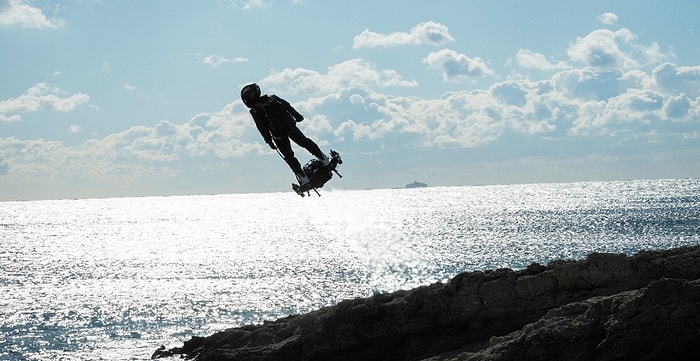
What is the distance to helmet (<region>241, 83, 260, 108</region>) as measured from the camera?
15914mm

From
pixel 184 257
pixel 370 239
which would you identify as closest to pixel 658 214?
pixel 370 239

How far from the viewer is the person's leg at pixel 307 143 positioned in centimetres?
1695

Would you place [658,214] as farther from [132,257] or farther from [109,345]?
[109,345]

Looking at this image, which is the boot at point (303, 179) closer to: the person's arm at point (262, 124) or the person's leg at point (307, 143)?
the person's leg at point (307, 143)

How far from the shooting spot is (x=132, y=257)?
5645 inches

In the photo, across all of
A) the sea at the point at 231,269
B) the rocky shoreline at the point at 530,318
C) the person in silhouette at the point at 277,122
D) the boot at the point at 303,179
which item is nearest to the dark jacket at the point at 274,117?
the person in silhouette at the point at 277,122

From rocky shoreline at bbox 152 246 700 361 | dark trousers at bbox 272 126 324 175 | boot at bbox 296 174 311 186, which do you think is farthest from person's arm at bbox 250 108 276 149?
rocky shoreline at bbox 152 246 700 361

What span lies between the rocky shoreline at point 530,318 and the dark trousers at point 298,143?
A: 6268 mm

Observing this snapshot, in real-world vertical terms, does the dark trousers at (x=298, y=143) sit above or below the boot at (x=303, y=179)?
above

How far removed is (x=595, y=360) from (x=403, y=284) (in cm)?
7128

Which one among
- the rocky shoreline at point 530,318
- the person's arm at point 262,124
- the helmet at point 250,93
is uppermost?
the helmet at point 250,93

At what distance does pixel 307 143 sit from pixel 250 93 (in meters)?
1.93

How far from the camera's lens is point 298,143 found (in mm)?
17203

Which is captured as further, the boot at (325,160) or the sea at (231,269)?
the sea at (231,269)
